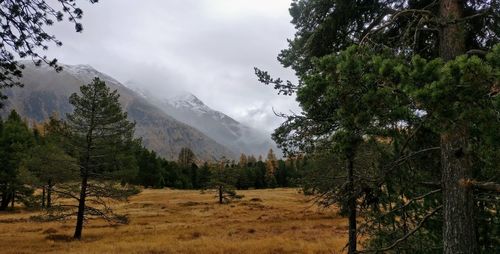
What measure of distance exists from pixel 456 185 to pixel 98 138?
2408 centimetres

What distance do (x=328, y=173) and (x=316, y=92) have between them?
1162cm

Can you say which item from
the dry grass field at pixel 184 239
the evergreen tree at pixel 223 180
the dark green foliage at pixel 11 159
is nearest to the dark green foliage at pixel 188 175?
the evergreen tree at pixel 223 180

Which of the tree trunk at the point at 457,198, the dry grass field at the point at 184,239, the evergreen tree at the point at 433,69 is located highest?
the evergreen tree at the point at 433,69

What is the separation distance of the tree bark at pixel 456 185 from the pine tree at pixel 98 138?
22638 millimetres

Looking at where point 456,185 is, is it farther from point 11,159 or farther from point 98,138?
point 11,159

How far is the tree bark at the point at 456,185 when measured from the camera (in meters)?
5.78

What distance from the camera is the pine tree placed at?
25.8 m

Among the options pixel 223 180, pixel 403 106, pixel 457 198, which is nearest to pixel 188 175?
pixel 223 180

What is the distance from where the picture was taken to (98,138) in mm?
26438

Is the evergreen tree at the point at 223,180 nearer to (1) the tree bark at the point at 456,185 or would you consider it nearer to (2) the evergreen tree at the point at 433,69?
(2) the evergreen tree at the point at 433,69

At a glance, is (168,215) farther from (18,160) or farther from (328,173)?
(328,173)

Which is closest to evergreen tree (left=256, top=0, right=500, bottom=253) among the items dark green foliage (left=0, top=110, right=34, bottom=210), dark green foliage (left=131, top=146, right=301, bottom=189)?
dark green foliage (left=0, top=110, right=34, bottom=210)

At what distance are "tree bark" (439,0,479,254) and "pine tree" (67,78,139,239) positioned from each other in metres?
22.6

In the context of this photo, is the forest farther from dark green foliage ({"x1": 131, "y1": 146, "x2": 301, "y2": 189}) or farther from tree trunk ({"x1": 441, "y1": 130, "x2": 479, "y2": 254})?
dark green foliage ({"x1": 131, "y1": 146, "x2": 301, "y2": 189})
